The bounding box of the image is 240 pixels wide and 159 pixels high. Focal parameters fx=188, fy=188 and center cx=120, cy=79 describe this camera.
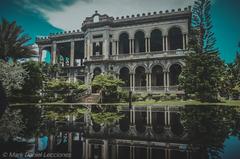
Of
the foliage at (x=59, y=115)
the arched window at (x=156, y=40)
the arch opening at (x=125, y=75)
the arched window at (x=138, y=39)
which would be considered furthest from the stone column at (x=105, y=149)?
the arched window at (x=156, y=40)

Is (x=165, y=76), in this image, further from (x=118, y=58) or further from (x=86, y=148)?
(x=86, y=148)

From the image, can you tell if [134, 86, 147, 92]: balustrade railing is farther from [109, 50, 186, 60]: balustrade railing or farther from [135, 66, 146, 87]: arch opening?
[109, 50, 186, 60]: balustrade railing

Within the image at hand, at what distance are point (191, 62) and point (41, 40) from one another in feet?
106

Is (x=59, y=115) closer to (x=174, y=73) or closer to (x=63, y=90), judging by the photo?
(x=63, y=90)

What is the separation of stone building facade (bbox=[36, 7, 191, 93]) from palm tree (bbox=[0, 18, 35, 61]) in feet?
34.7

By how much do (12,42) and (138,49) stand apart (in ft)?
63.8

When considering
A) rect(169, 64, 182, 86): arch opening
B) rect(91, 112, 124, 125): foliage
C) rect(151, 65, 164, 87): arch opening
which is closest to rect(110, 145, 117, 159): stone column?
rect(91, 112, 124, 125): foliage

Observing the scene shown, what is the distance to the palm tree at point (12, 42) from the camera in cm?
2362

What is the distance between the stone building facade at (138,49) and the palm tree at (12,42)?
10.6 m

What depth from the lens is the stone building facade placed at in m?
29.4

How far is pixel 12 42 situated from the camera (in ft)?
80.5

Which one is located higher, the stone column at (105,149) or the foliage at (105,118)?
the stone column at (105,149)

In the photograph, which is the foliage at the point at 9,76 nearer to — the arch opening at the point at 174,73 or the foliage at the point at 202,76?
the foliage at the point at 202,76

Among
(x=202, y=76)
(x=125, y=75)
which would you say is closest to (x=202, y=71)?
(x=202, y=76)
